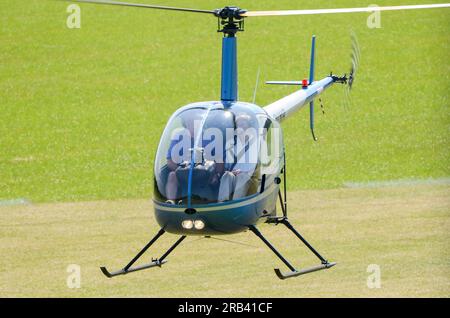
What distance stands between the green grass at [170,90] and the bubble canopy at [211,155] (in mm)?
12748

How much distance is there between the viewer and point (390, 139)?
3247 cm

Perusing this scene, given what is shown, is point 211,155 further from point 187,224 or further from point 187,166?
point 187,224

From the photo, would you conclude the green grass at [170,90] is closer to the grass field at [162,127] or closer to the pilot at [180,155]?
the grass field at [162,127]

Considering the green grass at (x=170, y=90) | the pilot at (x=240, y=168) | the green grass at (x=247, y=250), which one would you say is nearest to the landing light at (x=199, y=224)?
the pilot at (x=240, y=168)

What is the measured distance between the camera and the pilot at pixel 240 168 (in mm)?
13898

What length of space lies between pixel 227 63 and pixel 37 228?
9476 mm

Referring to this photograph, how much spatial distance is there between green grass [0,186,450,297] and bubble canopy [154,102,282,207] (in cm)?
414

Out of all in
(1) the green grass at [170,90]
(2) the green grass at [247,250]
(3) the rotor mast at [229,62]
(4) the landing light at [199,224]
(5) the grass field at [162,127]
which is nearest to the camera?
(4) the landing light at [199,224]

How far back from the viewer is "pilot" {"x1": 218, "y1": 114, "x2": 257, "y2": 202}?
45.6ft

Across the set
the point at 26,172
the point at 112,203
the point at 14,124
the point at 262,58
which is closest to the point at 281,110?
the point at 112,203

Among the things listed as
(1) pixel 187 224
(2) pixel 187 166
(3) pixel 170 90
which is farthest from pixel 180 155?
(3) pixel 170 90

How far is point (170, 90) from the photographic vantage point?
118 feet

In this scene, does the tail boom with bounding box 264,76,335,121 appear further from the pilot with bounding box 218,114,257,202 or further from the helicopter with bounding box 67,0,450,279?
the pilot with bounding box 218,114,257,202

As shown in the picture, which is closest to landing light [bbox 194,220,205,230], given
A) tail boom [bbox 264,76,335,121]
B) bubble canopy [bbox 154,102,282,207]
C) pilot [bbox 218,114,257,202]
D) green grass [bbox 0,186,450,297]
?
bubble canopy [bbox 154,102,282,207]
